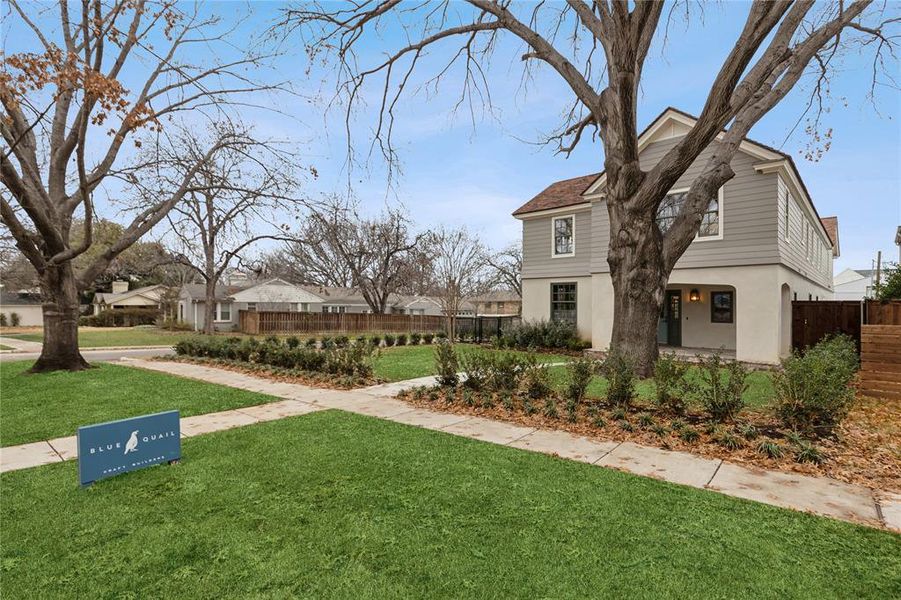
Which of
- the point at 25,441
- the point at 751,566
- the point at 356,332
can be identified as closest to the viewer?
the point at 751,566

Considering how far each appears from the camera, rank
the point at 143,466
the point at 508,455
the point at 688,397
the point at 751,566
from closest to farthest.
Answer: the point at 751,566 < the point at 143,466 < the point at 508,455 < the point at 688,397

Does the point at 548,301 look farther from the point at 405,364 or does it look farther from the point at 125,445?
the point at 125,445

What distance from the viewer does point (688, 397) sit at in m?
6.12

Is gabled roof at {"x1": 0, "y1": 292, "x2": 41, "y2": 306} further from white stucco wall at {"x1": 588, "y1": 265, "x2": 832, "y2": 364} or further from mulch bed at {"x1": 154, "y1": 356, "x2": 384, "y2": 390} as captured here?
white stucco wall at {"x1": 588, "y1": 265, "x2": 832, "y2": 364}

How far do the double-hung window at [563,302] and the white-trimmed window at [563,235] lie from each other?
Answer: 3.88 ft

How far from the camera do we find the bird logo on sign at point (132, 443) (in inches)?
160

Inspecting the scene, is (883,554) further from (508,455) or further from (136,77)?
(136,77)

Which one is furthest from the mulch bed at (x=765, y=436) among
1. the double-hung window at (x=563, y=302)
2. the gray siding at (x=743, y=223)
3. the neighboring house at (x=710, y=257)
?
the double-hung window at (x=563, y=302)

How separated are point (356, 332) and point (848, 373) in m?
26.4

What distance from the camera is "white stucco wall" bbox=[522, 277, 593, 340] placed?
52.0ft

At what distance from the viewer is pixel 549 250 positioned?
16953 mm

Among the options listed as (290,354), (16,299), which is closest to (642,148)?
(290,354)

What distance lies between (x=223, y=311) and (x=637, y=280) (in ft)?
99.9

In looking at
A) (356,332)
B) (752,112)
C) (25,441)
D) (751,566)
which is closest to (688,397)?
(751,566)
